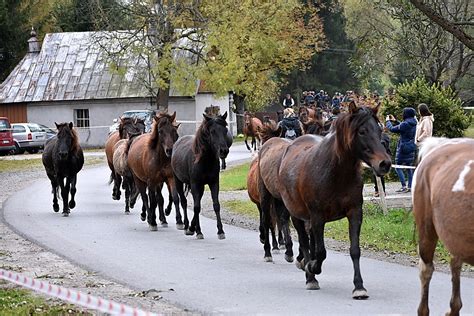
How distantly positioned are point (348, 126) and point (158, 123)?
8448 millimetres

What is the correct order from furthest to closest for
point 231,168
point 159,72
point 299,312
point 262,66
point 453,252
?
point 262,66, point 159,72, point 231,168, point 299,312, point 453,252

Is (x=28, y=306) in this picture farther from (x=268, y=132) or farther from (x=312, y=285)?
(x=268, y=132)

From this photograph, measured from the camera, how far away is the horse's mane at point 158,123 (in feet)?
60.0

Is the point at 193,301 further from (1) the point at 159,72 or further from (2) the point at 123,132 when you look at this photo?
(1) the point at 159,72

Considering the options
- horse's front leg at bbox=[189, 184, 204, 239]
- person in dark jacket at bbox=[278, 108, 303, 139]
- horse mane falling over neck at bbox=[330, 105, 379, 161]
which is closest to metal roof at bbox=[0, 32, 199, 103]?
person in dark jacket at bbox=[278, 108, 303, 139]

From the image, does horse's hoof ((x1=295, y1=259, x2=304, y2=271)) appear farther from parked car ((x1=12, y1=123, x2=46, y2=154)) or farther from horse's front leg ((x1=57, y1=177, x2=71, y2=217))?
parked car ((x1=12, y1=123, x2=46, y2=154))

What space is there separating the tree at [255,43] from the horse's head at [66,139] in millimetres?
23976

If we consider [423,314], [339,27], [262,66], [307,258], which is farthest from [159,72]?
[423,314]

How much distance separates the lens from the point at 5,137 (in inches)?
1966

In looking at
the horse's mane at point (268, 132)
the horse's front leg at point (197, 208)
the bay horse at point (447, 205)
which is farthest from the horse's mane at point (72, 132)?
the bay horse at point (447, 205)

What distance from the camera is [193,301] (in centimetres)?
1026

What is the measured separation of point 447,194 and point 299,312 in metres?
2.30

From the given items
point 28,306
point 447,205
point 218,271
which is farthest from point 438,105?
point 447,205

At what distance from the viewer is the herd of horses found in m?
8.14
